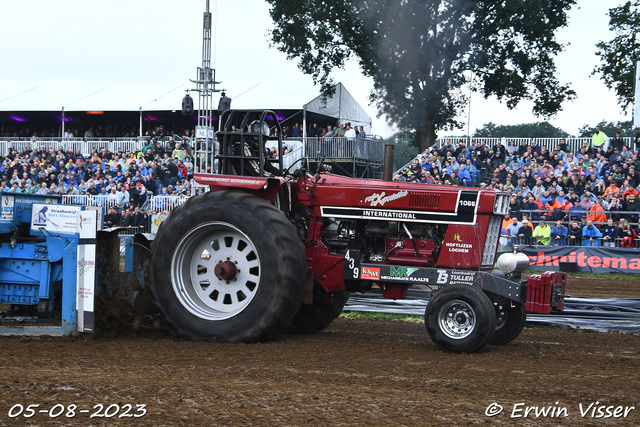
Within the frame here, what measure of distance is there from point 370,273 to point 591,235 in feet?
38.3

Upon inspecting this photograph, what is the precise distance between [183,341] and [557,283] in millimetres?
3737

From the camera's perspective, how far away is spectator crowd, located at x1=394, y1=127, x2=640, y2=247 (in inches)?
683

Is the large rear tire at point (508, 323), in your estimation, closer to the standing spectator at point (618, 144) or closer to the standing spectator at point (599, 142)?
the standing spectator at point (618, 144)

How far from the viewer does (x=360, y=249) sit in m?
7.36

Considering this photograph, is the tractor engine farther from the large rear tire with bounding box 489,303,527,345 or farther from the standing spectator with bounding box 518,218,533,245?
the standing spectator with bounding box 518,218,533,245

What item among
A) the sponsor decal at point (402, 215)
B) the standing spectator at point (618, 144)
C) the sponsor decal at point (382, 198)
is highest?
the standing spectator at point (618, 144)

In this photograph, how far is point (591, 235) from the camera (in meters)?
17.1

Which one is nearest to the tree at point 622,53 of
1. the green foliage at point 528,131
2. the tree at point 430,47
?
the tree at point 430,47

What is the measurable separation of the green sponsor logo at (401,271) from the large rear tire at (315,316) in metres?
1.06

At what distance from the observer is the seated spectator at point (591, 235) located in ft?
56.1

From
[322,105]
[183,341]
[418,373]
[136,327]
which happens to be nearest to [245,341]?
[183,341]

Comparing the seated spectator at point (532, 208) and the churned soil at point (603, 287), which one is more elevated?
the seated spectator at point (532, 208)

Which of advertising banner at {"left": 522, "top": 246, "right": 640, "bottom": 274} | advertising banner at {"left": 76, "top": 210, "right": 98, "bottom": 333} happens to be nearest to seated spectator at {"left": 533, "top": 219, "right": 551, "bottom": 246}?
advertising banner at {"left": 522, "top": 246, "right": 640, "bottom": 274}

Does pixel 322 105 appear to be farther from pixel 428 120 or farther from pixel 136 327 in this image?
pixel 136 327
